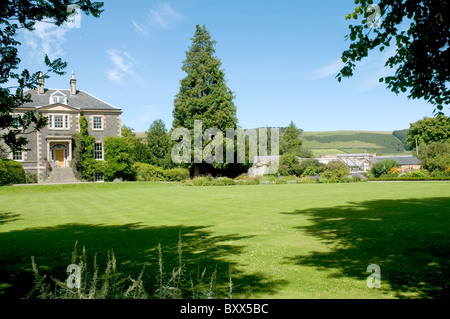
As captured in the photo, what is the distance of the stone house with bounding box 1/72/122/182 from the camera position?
131 ft

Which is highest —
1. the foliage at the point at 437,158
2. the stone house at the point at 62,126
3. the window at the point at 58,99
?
the window at the point at 58,99

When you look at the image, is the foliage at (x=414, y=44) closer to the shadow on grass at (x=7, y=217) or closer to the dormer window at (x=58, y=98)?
the shadow on grass at (x=7, y=217)

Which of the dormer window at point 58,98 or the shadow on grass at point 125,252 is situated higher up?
the dormer window at point 58,98

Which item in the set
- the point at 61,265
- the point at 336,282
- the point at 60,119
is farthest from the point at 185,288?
the point at 60,119

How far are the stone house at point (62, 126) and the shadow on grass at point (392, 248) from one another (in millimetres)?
35924

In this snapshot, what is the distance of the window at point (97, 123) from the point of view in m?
42.8

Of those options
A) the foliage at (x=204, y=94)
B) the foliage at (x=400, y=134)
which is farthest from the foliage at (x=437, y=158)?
the foliage at (x=400, y=134)

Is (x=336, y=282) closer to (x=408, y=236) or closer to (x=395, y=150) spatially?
(x=408, y=236)

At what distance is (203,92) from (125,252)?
4103 cm

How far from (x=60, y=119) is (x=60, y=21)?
1605 inches

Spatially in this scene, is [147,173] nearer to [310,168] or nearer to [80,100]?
[80,100]

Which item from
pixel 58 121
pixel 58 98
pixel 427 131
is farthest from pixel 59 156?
pixel 427 131

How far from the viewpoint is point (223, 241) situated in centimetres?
864
